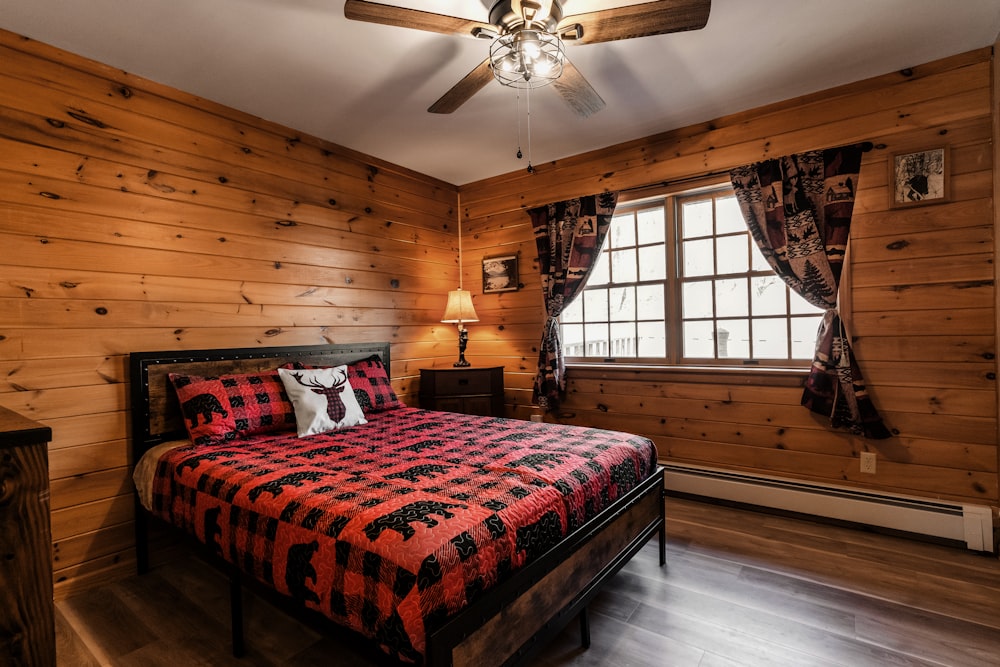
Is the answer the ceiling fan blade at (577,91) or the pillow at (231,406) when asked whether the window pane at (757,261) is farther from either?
the pillow at (231,406)

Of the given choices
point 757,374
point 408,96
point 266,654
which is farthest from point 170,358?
point 757,374

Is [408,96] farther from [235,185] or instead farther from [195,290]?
[195,290]

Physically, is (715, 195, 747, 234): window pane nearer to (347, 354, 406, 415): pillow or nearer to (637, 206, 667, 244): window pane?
(637, 206, 667, 244): window pane

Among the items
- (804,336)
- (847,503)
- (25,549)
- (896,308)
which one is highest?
(896,308)

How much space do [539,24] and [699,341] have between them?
2400 mm

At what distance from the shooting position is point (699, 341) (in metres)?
3.46

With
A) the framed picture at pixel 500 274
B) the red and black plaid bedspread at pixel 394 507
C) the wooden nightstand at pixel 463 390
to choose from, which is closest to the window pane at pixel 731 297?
the red and black plaid bedspread at pixel 394 507

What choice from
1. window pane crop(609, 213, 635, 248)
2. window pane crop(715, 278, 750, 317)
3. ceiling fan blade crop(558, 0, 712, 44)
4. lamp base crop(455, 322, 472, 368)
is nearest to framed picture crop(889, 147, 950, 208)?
window pane crop(715, 278, 750, 317)

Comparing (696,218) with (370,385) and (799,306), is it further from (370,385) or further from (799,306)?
(370,385)

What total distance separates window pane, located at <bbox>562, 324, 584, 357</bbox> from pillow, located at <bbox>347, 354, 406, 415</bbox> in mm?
1496

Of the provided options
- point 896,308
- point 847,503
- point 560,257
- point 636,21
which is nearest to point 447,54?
point 636,21

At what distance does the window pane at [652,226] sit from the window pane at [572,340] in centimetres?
87

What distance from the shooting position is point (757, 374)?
3135 millimetres

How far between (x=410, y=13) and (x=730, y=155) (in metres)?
2.36
